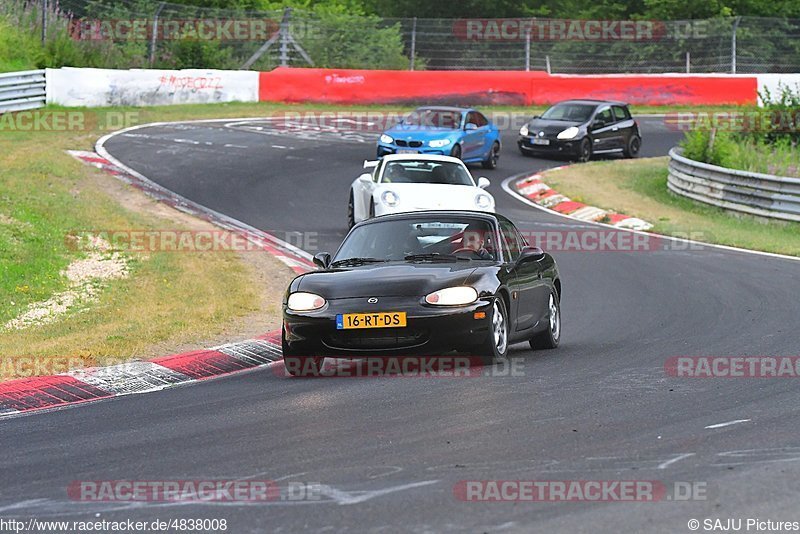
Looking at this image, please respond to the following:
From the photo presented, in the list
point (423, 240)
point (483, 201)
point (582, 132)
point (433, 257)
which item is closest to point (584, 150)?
point (582, 132)

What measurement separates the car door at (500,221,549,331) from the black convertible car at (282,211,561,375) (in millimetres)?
11

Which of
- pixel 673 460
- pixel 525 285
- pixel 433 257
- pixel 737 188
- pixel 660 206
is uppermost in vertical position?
pixel 433 257

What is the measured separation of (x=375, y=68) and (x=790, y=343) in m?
31.6

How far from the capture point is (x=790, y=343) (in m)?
11.6

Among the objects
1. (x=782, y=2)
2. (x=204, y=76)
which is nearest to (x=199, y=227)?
(x=204, y=76)

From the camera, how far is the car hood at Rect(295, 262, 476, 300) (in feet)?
32.7

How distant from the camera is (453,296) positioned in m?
9.97

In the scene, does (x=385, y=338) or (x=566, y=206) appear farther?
(x=566, y=206)

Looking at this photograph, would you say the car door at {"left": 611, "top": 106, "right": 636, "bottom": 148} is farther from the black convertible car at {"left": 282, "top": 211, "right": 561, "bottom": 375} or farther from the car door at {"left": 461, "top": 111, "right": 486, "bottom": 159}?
the black convertible car at {"left": 282, "top": 211, "right": 561, "bottom": 375}

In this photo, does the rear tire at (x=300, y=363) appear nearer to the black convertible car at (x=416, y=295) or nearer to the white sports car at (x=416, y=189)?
the black convertible car at (x=416, y=295)

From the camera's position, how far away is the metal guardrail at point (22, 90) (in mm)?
31531

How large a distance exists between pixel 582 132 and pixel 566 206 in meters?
7.57

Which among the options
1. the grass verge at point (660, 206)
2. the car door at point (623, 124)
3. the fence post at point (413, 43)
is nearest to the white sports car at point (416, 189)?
the grass verge at point (660, 206)

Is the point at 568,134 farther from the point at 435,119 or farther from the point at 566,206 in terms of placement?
the point at 566,206
